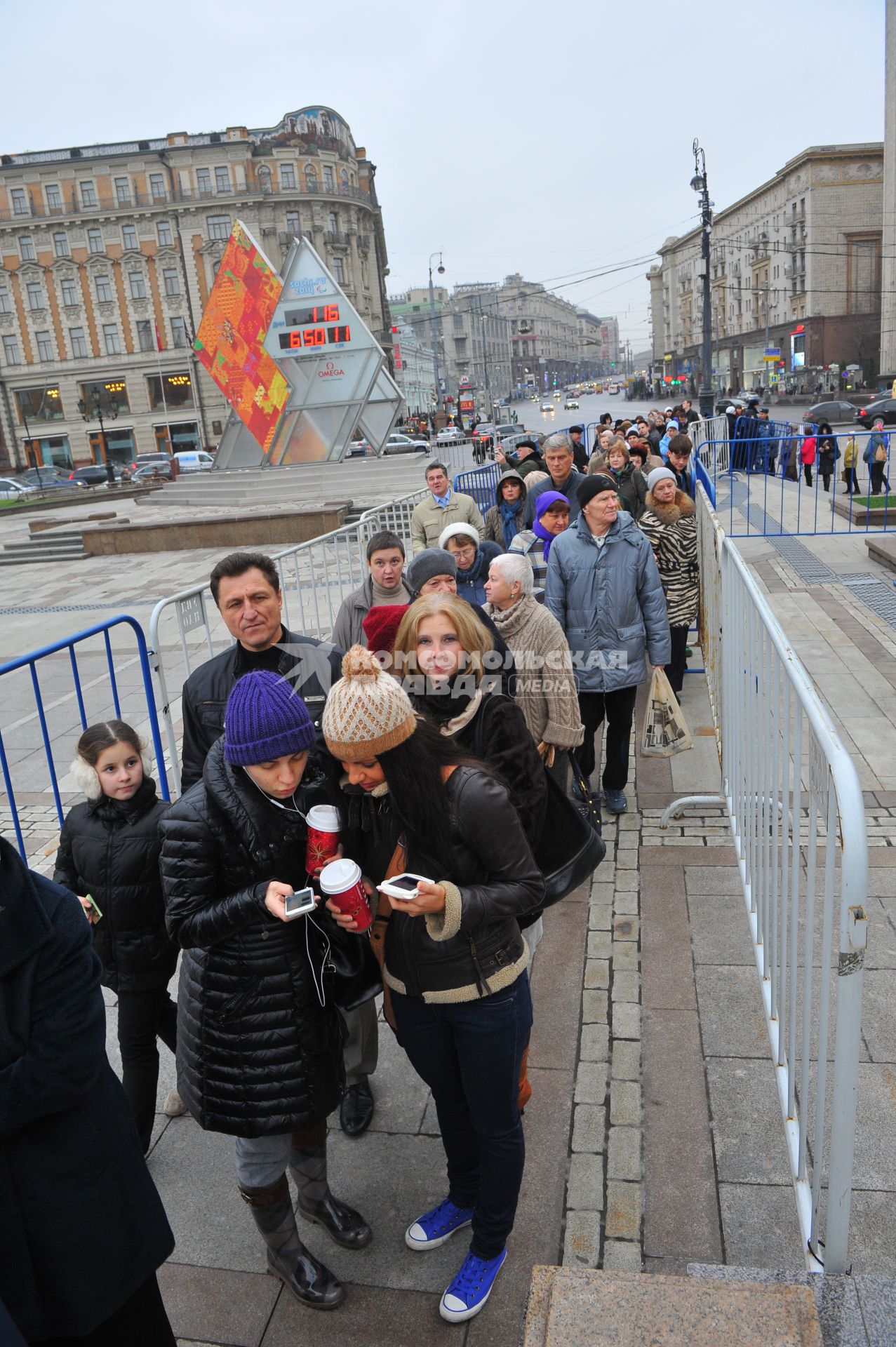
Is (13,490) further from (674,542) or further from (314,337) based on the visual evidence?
(674,542)

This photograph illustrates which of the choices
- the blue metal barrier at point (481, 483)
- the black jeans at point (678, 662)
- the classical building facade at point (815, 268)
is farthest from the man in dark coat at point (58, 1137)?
the classical building facade at point (815, 268)

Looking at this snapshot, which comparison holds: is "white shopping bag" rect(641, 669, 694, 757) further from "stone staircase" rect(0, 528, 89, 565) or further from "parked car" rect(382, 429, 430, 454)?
"parked car" rect(382, 429, 430, 454)

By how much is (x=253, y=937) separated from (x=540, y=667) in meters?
2.27

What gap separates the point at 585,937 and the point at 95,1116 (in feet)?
9.45

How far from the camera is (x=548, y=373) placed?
175 metres

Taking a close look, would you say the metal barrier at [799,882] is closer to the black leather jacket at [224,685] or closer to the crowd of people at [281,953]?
the crowd of people at [281,953]

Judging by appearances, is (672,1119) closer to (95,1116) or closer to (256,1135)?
(256,1135)

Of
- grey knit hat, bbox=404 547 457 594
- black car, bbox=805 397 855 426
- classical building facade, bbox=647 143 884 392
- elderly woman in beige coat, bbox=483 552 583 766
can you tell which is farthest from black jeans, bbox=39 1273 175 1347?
classical building facade, bbox=647 143 884 392

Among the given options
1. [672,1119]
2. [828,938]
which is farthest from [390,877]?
[672,1119]

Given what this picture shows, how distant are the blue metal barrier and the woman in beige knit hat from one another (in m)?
10.9

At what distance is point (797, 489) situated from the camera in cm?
1612

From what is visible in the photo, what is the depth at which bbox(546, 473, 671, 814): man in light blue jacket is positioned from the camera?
5180 mm

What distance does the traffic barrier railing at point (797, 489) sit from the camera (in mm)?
14414

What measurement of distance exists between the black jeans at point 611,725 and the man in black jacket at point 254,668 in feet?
7.33
